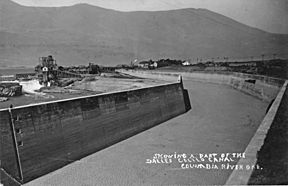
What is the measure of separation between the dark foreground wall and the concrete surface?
0.85 feet

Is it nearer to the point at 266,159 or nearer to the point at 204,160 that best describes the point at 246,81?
the point at 204,160

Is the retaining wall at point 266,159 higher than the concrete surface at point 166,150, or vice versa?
the retaining wall at point 266,159

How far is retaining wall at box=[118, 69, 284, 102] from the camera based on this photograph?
1169 centimetres

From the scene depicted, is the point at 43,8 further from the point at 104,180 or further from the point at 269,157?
the point at 269,157

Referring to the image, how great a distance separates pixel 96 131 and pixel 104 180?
71.2 inches

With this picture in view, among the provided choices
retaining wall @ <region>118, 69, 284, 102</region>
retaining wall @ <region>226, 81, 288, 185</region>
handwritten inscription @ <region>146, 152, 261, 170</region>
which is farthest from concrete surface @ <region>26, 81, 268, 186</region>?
retaining wall @ <region>118, 69, 284, 102</region>

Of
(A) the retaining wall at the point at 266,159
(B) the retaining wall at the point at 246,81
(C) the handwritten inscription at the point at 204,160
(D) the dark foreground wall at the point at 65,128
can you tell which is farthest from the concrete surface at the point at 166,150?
(B) the retaining wall at the point at 246,81

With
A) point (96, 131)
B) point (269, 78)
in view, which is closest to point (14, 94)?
point (96, 131)

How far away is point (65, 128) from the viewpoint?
5.71 metres

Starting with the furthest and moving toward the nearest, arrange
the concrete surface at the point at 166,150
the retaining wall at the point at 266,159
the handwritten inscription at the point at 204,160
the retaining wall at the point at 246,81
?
the retaining wall at the point at 246,81 → the concrete surface at the point at 166,150 → the handwritten inscription at the point at 204,160 → the retaining wall at the point at 266,159

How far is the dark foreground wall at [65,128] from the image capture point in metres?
4.62

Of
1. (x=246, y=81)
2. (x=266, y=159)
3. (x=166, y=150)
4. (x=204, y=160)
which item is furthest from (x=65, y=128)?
(x=246, y=81)

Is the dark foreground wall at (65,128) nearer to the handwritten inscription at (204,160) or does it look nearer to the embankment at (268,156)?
the handwritten inscription at (204,160)

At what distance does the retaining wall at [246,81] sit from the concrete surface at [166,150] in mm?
2000
